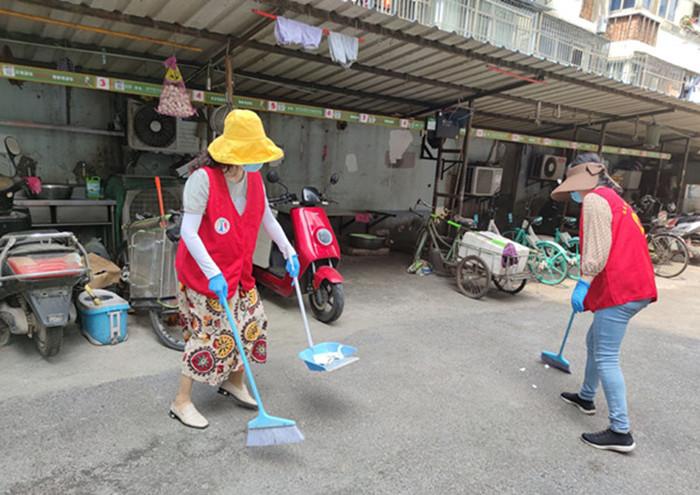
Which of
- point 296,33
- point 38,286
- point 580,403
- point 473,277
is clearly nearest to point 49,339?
point 38,286

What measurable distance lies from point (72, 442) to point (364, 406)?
63.7 inches

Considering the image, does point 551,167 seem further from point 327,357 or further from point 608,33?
point 608,33

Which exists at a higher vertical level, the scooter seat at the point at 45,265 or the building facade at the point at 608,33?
the building facade at the point at 608,33

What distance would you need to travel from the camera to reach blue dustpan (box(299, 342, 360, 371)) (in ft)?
8.24

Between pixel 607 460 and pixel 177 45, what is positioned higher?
pixel 177 45

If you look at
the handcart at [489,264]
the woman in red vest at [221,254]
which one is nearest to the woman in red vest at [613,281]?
the woman in red vest at [221,254]

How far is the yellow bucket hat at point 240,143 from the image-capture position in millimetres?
2090

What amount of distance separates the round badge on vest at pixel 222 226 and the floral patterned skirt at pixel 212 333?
0.36 m

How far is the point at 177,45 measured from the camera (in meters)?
4.65

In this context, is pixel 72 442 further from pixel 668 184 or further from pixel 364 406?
pixel 668 184

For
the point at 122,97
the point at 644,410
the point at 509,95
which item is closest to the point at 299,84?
the point at 122,97

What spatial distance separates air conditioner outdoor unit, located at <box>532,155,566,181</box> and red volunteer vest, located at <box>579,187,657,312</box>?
8926mm

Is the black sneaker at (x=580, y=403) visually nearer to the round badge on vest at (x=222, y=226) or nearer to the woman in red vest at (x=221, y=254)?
the woman in red vest at (x=221, y=254)

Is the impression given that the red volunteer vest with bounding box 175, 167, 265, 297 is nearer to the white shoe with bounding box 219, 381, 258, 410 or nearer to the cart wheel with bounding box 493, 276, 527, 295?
the white shoe with bounding box 219, 381, 258, 410
